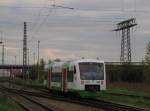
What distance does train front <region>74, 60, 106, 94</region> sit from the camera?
36250mm

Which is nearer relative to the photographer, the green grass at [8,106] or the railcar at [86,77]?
the green grass at [8,106]

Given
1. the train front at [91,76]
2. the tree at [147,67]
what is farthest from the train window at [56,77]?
the tree at [147,67]

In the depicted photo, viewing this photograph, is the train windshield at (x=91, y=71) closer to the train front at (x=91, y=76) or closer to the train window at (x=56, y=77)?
the train front at (x=91, y=76)

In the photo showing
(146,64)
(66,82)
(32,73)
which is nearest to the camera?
(66,82)

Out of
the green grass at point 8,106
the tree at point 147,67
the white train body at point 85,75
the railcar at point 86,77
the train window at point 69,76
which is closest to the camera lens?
the green grass at point 8,106

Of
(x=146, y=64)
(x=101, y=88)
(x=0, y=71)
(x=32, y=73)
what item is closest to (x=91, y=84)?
(x=101, y=88)

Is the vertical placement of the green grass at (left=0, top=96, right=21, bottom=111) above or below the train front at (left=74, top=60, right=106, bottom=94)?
below

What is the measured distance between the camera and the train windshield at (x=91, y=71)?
36812 mm

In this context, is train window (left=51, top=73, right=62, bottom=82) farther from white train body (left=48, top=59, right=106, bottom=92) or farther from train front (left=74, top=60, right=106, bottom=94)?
train front (left=74, top=60, right=106, bottom=94)

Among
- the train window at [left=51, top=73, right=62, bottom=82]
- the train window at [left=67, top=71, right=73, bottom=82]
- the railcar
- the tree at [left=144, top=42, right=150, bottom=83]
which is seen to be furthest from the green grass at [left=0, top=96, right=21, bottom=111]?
the tree at [left=144, top=42, right=150, bottom=83]

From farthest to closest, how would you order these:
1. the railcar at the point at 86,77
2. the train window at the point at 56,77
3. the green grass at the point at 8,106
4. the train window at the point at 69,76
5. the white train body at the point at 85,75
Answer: the train window at the point at 56,77, the train window at the point at 69,76, the white train body at the point at 85,75, the railcar at the point at 86,77, the green grass at the point at 8,106

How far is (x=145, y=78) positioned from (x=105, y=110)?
60.2m

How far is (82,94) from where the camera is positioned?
36094mm

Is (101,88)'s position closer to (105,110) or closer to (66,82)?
(66,82)
